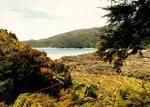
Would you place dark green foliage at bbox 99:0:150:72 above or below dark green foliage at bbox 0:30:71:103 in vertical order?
above

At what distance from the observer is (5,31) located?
Result: 26406 millimetres

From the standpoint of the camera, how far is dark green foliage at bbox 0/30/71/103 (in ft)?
69.0

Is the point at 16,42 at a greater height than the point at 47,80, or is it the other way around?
the point at 16,42

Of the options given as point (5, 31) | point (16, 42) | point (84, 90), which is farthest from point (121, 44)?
point (5, 31)

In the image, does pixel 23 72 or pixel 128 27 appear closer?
pixel 128 27

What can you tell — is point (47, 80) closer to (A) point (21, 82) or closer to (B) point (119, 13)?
(A) point (21, 82)

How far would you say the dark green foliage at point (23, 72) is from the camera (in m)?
21.0

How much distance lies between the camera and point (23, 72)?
2198 centimetres

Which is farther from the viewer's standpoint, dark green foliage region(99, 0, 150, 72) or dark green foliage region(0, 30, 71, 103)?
dark green foliage region(0, 30, 71, 103)

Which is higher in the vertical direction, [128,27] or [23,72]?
[128,27]

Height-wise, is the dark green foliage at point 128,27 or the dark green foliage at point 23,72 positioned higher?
the dark green foliage at point 128,27

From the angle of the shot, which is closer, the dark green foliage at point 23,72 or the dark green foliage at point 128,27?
the dark green foliage at point 128,27

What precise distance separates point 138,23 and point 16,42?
555 inches

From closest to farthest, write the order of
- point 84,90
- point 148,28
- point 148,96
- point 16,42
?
point 148,96
point 148,28
point 84,90
point 16,42
